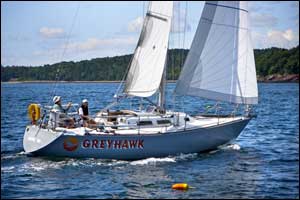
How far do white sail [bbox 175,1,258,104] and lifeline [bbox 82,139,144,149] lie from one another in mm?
3835

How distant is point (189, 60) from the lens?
82.5ft

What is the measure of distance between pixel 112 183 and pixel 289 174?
21.3 ft

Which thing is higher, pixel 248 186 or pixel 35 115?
pixel 35 115

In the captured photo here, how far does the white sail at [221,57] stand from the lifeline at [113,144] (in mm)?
3835

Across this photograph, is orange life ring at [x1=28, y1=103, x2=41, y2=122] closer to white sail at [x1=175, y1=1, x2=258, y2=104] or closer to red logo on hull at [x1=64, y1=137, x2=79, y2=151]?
red logo on hull at [x1=64, y1=137, x2=79, y2=151]

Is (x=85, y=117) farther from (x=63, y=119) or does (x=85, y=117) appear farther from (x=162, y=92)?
(x=162, y=92)

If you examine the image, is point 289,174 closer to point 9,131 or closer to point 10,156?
point 10,156

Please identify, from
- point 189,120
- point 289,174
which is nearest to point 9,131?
point 189,120

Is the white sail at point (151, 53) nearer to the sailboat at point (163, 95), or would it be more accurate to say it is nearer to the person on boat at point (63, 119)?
the sailboat at point (163, 95)

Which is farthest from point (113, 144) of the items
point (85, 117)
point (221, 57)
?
point (221, 57)

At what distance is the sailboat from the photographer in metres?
22.0

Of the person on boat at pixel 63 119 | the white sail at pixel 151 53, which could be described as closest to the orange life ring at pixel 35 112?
the person on boat at pixel 63 119

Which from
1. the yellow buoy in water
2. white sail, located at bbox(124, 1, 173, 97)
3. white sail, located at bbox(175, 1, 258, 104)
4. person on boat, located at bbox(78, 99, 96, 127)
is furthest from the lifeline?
the yellow buoy in water

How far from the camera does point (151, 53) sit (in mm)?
24469
